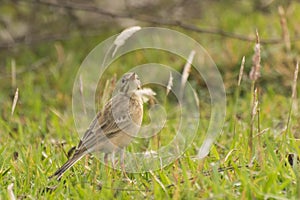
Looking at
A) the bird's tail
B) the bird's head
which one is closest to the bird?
the bird's head

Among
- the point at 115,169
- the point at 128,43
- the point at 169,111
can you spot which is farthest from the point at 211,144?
the point at 128,43

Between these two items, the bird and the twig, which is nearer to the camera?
the bird

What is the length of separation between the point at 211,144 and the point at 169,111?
2.05 m

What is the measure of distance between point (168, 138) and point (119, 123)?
3.00ft

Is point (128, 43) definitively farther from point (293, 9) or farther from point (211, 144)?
point (211, 144)

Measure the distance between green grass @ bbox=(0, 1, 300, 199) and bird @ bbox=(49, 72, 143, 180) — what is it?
16 cm

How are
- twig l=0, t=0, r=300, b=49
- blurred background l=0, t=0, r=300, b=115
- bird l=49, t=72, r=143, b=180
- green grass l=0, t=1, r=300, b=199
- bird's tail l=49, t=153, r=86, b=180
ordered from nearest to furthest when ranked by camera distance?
green grass l=0, t=1, r=300, b=199, bird's tail l=49, t=153, r=86, b=180, bird l=49, t=72, r=143, b=180, twig l=0, t=0, r=300, b=49, blurred background l=0, t=0, r=300, b=115

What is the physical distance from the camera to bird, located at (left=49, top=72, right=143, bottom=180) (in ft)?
16.7

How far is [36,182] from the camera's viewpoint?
479 cm

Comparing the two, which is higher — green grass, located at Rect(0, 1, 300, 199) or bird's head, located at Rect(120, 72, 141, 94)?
bird's head, located at Rect(120, 72, 141, 94)

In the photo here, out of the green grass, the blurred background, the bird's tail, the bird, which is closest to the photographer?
the green grass

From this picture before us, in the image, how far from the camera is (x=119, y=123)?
5160mm

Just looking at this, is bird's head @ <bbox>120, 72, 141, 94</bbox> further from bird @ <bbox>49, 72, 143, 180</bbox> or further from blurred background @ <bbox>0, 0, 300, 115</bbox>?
blurred background @ <bbox>0, 0, 300, 115</bbox>

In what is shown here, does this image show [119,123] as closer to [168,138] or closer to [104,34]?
[168,138]
